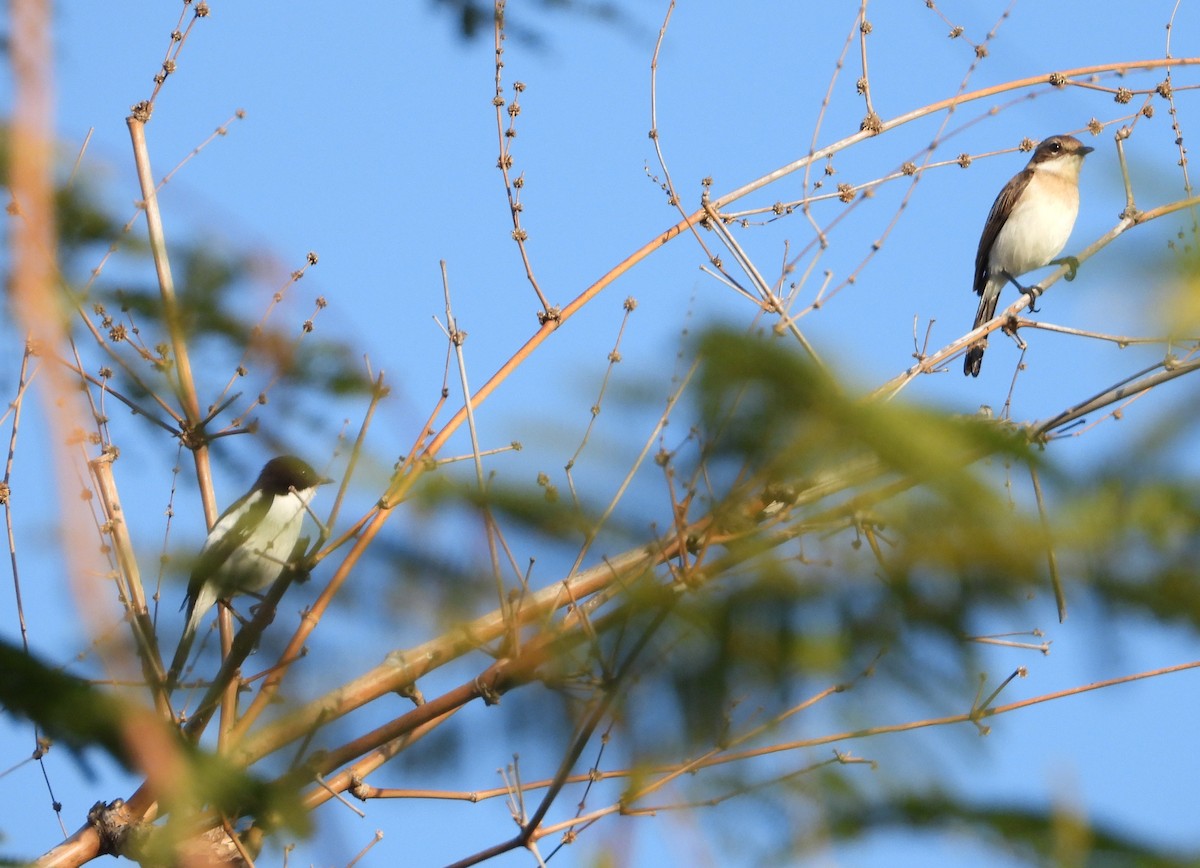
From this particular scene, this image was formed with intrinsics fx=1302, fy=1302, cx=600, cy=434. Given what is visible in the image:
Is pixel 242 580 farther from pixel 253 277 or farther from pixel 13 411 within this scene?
pixel 13 411

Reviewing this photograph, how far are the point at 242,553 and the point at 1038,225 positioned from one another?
963 cm

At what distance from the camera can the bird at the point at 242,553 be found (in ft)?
7.25

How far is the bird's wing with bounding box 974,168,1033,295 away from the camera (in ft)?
36.9

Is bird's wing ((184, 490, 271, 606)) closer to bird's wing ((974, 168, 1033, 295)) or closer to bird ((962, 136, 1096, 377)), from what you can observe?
bird ((962, 136, 1096, 377))

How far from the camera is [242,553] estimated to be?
2328 millimetres

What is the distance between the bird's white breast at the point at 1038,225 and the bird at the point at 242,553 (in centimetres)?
789

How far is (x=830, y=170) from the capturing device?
4.52 meters

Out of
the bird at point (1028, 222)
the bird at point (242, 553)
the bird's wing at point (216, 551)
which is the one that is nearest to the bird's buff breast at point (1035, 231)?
the bird at point (1028, 222)

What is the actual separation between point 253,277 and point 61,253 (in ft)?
1.30

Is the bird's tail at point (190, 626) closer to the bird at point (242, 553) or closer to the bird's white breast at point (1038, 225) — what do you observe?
the bird at point (242, 553)

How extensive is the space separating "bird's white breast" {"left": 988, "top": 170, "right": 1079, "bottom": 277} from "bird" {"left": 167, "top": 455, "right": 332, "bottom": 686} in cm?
789

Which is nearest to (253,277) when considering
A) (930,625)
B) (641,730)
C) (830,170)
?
(641,730)

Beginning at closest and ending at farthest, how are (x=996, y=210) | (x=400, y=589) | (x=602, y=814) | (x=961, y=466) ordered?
(x=961, y=466), (x=400, y=589), (x=602, y=814), (x=996, y=210)

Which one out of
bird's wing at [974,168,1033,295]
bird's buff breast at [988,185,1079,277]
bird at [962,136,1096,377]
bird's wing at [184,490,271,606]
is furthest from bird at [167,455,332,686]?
bird's wing at [974,168,1033,295]
